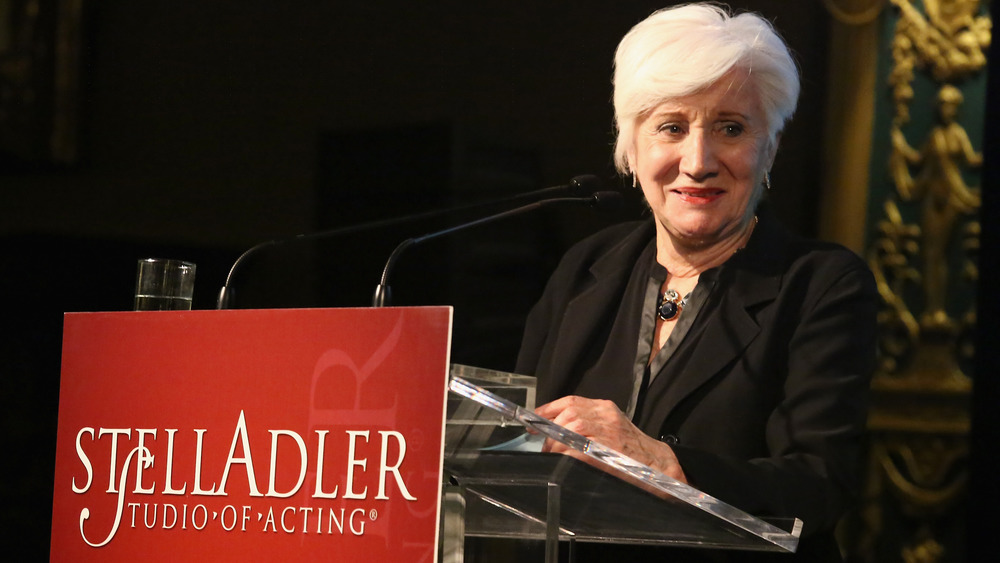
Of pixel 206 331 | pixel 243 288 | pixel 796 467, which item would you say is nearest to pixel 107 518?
pixel 206 331

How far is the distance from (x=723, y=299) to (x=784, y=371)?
18 cm

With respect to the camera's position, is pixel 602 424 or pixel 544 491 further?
pixel 602 424

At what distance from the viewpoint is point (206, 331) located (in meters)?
1.43

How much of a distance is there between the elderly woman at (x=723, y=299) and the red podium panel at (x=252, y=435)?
2.67 feet

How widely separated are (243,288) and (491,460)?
84.4 inches

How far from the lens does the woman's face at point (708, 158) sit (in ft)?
7.10

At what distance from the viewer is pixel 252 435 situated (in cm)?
137

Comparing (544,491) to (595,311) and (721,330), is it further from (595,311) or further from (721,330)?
(595,311)

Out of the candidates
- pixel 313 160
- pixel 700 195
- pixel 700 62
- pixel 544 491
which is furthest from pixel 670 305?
pixel 313 160

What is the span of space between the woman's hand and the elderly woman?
0.46 metres

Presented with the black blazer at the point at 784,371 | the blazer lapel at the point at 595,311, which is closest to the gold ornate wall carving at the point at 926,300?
the black blazer at the point at 784,371

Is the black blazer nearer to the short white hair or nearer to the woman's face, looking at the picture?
the woman's face

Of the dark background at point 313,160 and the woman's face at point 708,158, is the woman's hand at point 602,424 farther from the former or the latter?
the dark background at point 313,160

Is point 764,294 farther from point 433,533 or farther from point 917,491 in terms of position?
point 433,533
